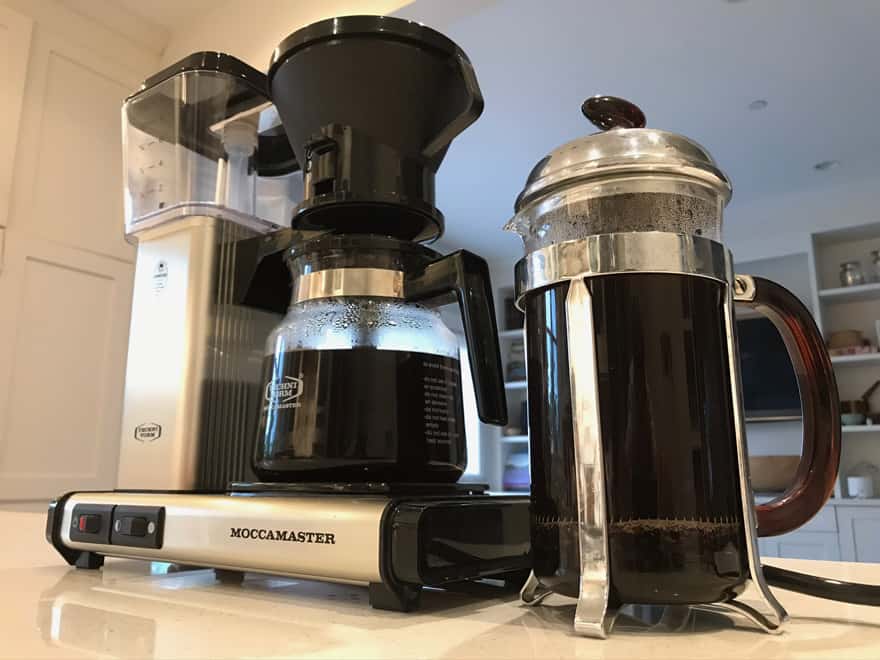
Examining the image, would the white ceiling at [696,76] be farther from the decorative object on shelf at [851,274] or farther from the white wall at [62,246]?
the white wall at [62,246]

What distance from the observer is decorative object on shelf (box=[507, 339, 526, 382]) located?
424 cm

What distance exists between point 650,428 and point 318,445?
0.24 meters

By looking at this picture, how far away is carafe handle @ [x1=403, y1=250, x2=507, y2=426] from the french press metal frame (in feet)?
0.26

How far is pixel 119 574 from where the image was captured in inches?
21.3

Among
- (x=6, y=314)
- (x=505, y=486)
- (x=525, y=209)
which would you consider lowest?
(x=505, y=486)

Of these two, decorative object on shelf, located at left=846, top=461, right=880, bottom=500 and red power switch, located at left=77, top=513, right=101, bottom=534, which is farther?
decorative object on shelf, located at left=846, top=461, right=880, bottom=500

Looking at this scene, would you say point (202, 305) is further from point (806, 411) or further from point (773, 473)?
point (773, 473)

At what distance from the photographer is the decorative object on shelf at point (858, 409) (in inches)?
123

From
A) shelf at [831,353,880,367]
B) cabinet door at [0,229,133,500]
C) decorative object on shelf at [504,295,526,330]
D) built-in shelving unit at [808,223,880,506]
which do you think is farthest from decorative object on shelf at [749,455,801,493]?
cabinet door at [0,229,133,500]

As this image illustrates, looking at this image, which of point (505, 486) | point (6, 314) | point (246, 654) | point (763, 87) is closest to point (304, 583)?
point (246, 654)

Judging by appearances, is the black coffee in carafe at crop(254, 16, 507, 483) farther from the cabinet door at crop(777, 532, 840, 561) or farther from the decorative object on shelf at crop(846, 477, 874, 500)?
the decorative object on shelf at crop(846, 477, 874, 500)

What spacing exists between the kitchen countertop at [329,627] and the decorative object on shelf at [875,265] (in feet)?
10.9

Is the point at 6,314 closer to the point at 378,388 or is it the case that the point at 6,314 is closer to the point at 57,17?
the point at 57,17

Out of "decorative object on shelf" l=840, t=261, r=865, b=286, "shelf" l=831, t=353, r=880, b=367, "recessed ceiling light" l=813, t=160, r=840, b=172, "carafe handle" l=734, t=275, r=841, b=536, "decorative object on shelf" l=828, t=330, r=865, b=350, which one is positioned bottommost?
"carafe handle" l=734, t=275, r=841, b=536
